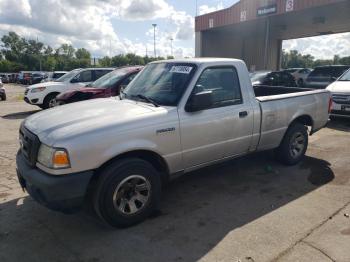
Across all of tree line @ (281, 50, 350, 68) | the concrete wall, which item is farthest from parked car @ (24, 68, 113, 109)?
tree line @ (281, 50, 350, 68)

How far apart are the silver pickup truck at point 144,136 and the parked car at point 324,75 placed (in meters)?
9.27

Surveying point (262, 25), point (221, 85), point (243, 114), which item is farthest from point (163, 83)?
point (262, 25)

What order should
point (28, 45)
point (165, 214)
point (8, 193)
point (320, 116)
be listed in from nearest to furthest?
point (165, 214)
point (8, 193)
point (320, 116)
point (28, 45)

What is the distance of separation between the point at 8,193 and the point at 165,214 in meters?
2.33

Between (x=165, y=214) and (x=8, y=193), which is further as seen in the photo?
(x=8, y=193)

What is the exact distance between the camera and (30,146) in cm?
363

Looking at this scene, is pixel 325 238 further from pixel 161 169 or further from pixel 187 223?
pixel 161 169

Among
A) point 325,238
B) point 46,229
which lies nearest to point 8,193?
point 46,229

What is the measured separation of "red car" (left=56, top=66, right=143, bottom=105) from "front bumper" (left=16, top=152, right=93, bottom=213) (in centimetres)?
601

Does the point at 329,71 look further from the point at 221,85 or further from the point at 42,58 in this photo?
the point at 42,58

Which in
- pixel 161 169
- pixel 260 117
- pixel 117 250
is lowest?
pixel 117 250

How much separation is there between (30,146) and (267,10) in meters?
19.1

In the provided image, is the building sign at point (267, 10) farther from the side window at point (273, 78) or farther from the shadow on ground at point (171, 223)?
the shadow on ground at point (171, 223)

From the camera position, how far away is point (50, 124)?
370cm
